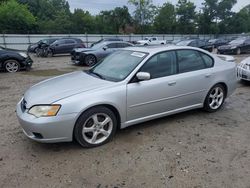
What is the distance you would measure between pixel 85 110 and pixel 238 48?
766 inches

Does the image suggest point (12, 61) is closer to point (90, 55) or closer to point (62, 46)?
point (90, 55)

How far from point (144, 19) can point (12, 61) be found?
45.3 meters

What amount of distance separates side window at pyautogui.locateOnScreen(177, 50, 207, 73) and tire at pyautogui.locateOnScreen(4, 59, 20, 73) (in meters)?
8.47

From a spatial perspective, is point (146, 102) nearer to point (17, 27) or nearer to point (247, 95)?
point (247, 95)

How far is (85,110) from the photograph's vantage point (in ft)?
11.3

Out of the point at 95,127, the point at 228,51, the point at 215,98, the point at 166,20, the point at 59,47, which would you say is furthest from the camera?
the point at 166,20

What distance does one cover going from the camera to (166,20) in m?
51.1

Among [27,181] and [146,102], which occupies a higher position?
[146,102]

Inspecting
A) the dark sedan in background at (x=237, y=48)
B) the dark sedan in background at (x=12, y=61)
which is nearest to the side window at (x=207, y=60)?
the dark sedan in background at (x=12, y=61)

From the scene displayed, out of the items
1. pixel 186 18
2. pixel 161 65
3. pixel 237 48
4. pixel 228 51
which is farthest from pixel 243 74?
pixel 186 18

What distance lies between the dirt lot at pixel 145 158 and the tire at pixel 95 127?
13 cm

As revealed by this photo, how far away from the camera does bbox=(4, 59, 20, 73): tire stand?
34.5ft

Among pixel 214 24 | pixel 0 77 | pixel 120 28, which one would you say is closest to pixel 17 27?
pixel 120 28

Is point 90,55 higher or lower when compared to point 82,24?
lower
